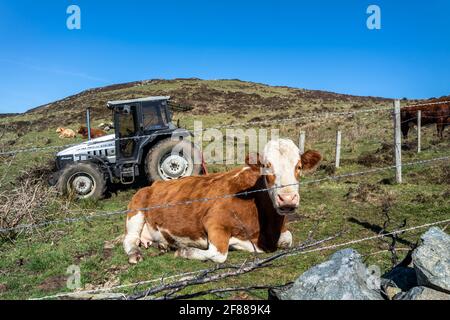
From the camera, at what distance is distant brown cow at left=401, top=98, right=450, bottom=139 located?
62.4 ft

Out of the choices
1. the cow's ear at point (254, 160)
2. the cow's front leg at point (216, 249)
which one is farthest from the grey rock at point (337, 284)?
the cow's ear at point (254, 160)

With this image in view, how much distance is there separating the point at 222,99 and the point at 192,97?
3.89m

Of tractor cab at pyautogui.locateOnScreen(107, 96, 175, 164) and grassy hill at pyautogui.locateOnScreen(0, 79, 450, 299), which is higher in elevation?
tractor cab at pyautogui.locateOnScreen(107, 96, 175, 164)

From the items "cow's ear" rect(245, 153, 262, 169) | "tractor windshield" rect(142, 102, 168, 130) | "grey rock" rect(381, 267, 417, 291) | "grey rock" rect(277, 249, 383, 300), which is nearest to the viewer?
"grey rock" rect(277, 249, 383, 300)

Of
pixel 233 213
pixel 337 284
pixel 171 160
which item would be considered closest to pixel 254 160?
pixel 233 213

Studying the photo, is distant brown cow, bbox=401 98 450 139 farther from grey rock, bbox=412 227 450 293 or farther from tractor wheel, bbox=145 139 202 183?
grey rock, bbox=412 227 450 293

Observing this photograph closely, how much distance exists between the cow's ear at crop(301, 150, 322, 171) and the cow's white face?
0.46ft

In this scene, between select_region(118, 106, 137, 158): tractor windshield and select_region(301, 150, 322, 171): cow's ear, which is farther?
select_region(118, 106, 137, 158): tractor windshield

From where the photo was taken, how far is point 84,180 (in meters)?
11.4

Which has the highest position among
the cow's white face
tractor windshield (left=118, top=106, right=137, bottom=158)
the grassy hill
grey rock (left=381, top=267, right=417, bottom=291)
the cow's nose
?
tractor windshield (left=118, top=106, right=137, bottom=158)

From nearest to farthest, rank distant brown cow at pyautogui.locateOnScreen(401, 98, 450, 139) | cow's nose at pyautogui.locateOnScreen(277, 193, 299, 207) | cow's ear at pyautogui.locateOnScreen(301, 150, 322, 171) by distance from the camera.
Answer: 1. cow's nose at pyautogui.locateOnScreen(277, 193, 299, 207)
2. cow's ear at pyautogui.locateOnScreen(301, 150, 322, 171)
3. distant brown cow at pyautogui.locateOnScreen(401, 98, 450, 139)

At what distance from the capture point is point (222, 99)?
176 feet

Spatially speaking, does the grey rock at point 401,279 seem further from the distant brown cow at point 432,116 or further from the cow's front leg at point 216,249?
the distant brown cow at point 432,116

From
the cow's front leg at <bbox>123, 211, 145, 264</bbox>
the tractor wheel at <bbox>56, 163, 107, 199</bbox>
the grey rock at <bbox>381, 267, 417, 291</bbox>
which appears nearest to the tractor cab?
the tractor wheel at <bbox>56, 163, 107, 199</bbox>
